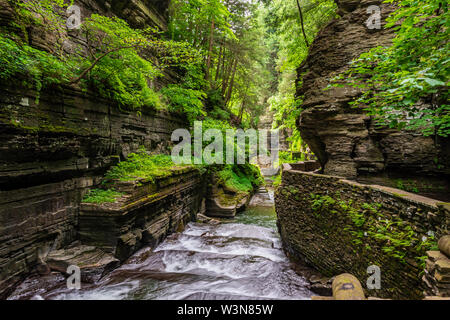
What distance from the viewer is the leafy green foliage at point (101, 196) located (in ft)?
18.1

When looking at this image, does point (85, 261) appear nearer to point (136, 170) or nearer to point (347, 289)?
point (136, 170)

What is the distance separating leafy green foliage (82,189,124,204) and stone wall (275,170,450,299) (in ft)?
19.5

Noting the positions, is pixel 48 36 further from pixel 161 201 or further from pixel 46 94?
pixel 161 201

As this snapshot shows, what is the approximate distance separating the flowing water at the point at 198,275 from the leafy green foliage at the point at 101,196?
6.01 ft

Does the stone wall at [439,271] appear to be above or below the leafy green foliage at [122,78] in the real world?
below

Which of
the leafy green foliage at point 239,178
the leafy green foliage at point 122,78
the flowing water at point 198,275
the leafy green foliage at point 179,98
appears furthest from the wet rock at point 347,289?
the leafy green foliage at point 179,98

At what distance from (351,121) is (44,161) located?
8915mm

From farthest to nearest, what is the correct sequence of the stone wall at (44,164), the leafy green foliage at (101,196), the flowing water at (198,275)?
the leafy green foliage at (101,196) < the flowing water at (198,275) < the stone wall at (44,164)

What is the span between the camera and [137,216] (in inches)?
245

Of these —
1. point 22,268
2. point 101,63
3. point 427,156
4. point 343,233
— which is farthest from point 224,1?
point 22,268

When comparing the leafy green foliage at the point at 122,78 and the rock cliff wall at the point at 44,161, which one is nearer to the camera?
the rock cliff wall at the point at 44,161

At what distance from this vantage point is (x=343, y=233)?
5.22 meters

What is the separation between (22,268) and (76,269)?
0.96 metres

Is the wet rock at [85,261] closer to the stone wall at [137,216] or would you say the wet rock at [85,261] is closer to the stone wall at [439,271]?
the stone wall at [137,216]
